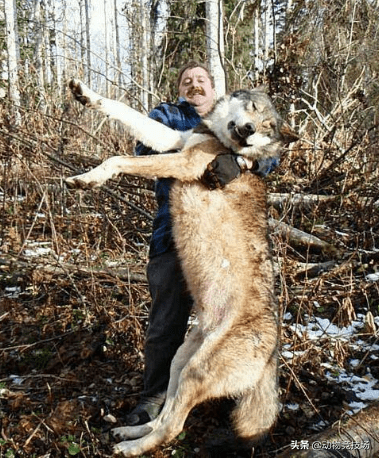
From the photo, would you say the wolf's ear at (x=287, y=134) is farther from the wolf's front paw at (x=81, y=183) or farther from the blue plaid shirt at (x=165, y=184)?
the wolf's front paw at (x=81, y=183)

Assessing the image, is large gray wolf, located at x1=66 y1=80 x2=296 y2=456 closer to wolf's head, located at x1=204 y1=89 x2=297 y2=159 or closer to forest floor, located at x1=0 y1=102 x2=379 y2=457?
wolf's head, located at x1=204 y1=89 x2=297 y2=159

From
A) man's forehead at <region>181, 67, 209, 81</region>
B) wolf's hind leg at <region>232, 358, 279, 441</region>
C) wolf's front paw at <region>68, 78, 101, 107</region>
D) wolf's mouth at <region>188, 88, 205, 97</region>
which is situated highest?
man's forehead at <region>181, 67, 209, 81</region>

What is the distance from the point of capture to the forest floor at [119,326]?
3316mm

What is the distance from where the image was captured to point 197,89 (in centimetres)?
392

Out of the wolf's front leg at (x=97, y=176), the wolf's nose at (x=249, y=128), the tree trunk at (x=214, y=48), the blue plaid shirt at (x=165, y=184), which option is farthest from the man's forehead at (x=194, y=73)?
the tree trunk at (x=214, y=48)

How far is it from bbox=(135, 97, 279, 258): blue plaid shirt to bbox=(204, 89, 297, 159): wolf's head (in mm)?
148

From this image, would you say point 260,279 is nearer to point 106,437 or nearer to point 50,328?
point 106,437

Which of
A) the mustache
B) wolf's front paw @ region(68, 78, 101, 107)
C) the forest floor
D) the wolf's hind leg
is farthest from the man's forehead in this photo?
the wolf's hind leg

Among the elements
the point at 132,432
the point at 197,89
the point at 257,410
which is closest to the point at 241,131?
the point at 197,89

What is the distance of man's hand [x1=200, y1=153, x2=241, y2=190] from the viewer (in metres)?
3.23

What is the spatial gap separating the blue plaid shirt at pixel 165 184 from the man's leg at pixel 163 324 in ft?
0.35

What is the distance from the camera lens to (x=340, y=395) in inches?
146

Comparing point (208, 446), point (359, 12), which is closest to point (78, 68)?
point (208, 446)

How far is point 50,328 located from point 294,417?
2.64 m
